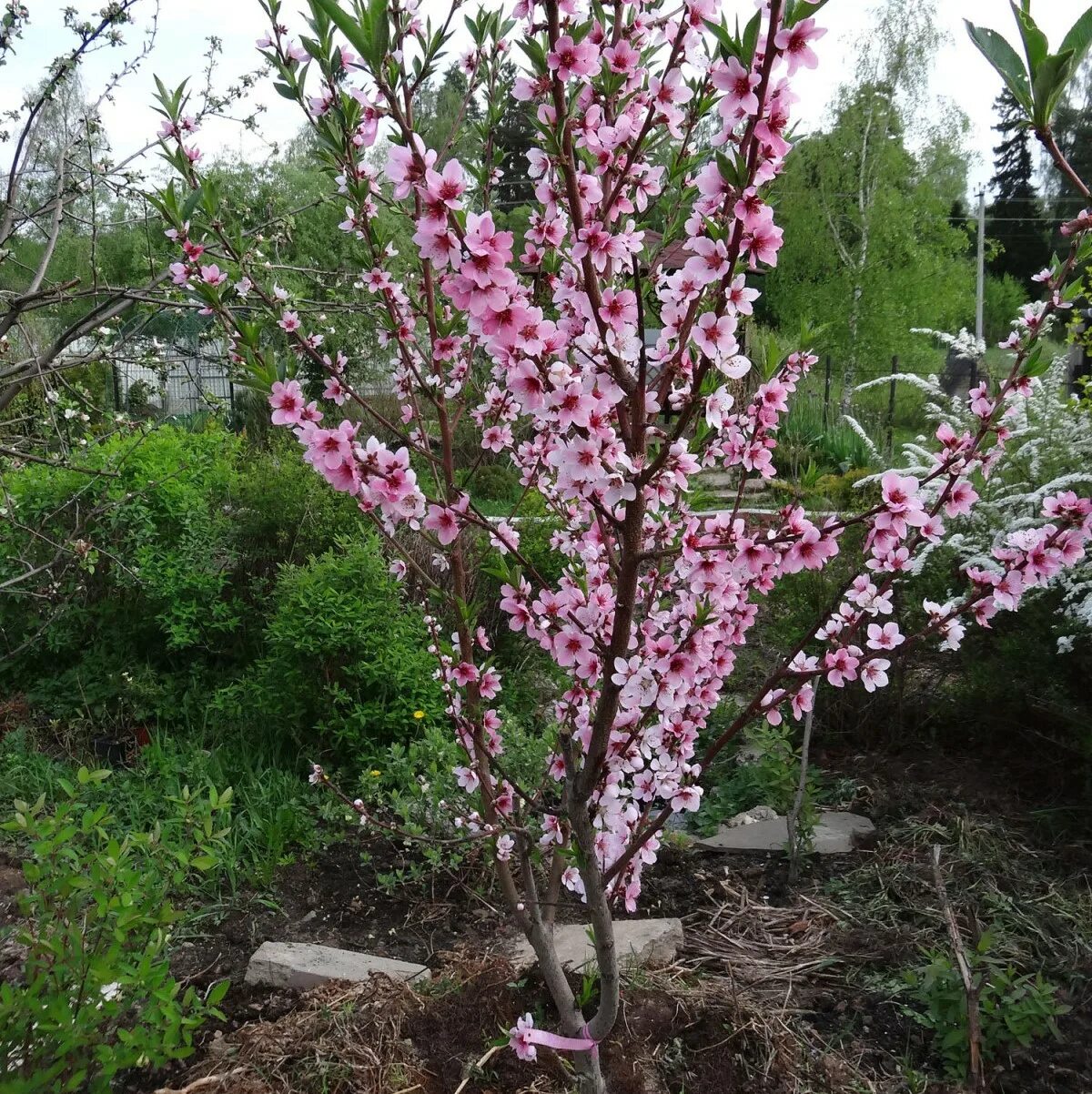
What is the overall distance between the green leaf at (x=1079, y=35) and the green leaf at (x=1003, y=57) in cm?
5

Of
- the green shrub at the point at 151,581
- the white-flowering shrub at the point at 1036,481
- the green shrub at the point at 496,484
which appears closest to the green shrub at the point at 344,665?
the green shrub at the point at 151,581

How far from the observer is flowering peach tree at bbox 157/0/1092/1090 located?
3.98 feet

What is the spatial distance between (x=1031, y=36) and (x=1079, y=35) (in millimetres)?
54

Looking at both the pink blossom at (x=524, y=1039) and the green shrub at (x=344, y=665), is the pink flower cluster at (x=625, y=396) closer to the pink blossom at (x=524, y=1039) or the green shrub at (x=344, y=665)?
the pink blossom at (x=524, y=1039)

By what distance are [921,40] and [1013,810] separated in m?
19.6

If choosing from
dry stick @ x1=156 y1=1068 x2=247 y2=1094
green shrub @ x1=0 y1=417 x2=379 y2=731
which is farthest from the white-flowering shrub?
green shrub @ x1=0 y1=417 x2=379 y2=731

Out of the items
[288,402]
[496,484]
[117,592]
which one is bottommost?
[117,592]

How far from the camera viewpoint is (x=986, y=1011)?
216 centimetres

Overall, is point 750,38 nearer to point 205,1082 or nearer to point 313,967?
point 205,1082

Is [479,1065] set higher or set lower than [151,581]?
lower

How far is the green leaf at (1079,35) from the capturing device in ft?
3.24

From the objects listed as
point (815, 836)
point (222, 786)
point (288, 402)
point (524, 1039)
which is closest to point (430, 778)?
point (222, 786)

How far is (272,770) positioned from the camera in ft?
12.1

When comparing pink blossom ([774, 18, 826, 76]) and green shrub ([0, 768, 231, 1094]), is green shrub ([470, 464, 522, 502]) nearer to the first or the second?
green shrub ([0, 768, 231, 1094])
